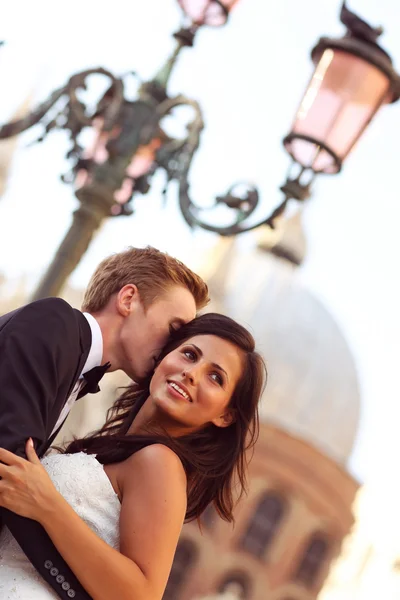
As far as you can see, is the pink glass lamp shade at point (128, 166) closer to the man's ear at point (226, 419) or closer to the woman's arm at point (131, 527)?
the man's ear at point (226, 419)

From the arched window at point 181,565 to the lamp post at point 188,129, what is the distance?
29.8 m

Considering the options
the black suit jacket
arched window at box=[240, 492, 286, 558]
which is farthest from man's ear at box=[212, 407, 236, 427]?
arched window at box=[240, 492, 286, 558]

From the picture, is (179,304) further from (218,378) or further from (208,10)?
(208,10)

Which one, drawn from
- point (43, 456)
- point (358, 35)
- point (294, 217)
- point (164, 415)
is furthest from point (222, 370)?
point (294, 217)

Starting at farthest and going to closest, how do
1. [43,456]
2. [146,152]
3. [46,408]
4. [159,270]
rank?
1. [146,152]
2. [159,270]
3. [43,456]
4. [46,408]

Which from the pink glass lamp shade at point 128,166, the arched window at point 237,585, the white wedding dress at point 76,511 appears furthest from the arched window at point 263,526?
the white wedding dress at point 76,511

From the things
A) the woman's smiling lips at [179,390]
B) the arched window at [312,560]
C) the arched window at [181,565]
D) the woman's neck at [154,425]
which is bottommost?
the arched window at [181,565]

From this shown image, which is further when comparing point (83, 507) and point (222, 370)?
point (222, 370)

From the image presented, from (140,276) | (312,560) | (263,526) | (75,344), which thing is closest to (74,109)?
(140,276)

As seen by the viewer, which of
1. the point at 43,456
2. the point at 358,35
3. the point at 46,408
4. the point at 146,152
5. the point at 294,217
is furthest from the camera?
the point at 294,217

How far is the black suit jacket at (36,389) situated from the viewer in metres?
2.50

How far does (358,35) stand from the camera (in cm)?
538

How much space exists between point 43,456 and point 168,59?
3.59 metres

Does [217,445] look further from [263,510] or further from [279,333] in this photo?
[279,333]
